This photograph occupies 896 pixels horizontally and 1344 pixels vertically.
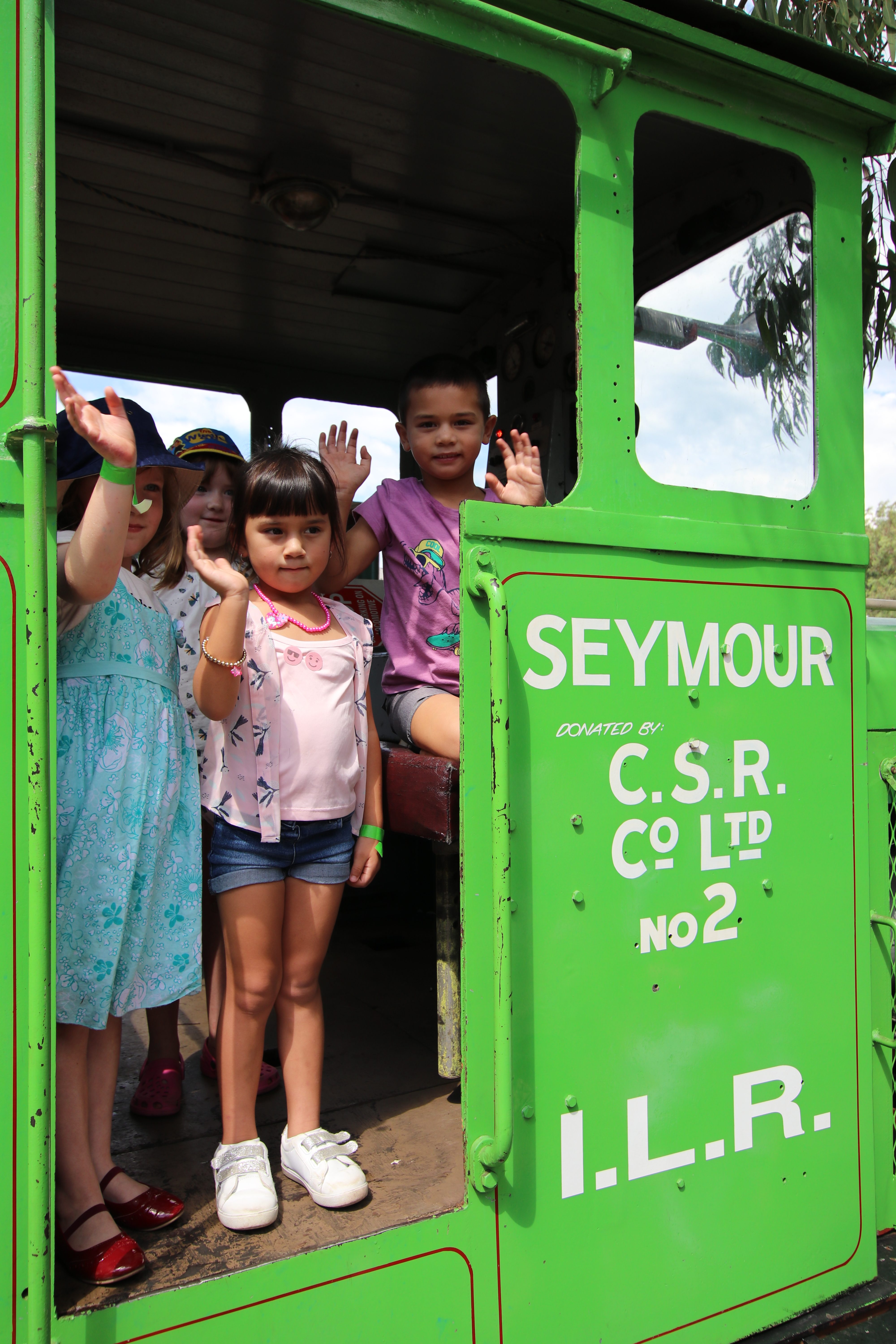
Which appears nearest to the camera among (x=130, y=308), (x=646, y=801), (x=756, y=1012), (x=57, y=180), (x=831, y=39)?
(x=646, y=801)

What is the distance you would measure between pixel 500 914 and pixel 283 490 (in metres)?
0.85

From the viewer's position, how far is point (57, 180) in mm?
2213

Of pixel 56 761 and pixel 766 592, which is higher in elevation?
pixel 766 592

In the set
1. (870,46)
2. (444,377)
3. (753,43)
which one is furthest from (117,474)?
(870,46)

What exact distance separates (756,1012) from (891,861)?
1.69 feet

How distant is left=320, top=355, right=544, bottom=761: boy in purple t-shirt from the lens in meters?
1.91

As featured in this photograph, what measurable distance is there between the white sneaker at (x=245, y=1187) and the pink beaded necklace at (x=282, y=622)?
887mm

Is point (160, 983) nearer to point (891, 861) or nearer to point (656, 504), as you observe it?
point (656, 504)

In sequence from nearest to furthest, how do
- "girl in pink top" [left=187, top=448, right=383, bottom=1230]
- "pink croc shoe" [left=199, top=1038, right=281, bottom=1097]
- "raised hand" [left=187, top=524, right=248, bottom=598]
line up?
1. "raised hand" [left=187, top=524, right=248, bottom=598]
2. "girl in pink top" [left=187, top=448, right=383, bottom=1230]
3. "pink croc shoe" [left=199, top=1038, right=281, bottom=1097]

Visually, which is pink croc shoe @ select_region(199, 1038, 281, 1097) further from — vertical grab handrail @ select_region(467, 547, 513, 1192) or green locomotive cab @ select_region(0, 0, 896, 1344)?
vertical grab handrail @ select_region(467, 547, 513, 1192)

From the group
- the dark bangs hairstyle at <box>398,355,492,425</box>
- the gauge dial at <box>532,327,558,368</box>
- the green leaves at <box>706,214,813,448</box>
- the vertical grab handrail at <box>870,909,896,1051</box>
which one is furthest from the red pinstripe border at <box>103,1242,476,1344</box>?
the gauge dial at <box>532,327,558,368</box>

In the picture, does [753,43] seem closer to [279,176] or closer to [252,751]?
[279,176]

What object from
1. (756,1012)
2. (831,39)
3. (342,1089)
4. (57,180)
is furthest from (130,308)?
(831,39)

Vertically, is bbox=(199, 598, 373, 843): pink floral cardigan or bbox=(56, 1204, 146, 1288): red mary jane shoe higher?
bbox=(199, 598, 373, 843): pink floral cardigan
